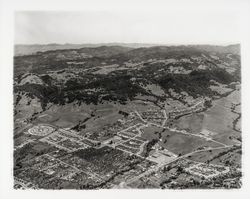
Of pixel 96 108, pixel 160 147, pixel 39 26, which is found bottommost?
pixel 160 147

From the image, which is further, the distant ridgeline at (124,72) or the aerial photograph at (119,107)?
the distant ridgeline at (124,72)

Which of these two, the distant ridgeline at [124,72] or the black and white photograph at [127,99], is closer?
the black and white photograph at [127,99]

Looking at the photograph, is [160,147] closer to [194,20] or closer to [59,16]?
[194,20]

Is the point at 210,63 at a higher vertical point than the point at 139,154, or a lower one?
higher

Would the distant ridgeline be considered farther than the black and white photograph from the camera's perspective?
Yes
